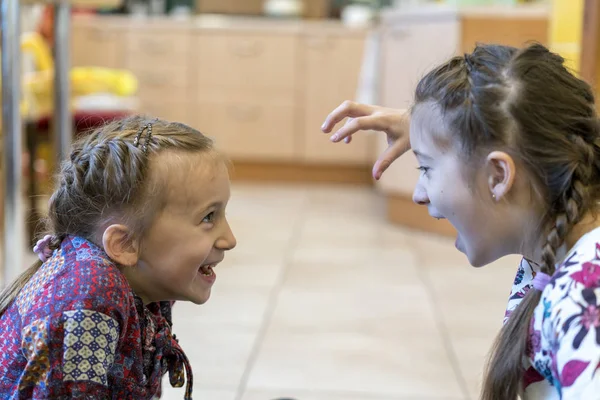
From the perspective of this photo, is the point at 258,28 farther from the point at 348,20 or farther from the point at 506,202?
the point at 506,202

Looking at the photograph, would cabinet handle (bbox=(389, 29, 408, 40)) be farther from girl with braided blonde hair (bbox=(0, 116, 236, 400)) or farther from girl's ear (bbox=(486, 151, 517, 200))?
girl's ear (bbox=(486, 151, 517, 200))

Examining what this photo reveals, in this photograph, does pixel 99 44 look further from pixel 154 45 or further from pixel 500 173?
pixel 500 173

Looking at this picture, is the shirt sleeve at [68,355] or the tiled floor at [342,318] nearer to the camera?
the shirt sleeve at [68,355]

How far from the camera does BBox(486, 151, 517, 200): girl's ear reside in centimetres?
82

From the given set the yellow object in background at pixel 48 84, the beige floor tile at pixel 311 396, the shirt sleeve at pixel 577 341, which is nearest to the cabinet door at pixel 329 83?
the yellow object in background at pixel 48 84

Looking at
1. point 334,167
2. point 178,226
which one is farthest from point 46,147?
point 178,226

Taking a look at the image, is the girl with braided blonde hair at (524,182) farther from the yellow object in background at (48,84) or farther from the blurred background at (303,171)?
the yellow object in background at (48,84)

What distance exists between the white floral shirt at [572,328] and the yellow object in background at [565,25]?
2437mm

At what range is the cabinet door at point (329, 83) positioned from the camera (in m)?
4.83

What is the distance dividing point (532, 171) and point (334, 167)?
4.20 metres

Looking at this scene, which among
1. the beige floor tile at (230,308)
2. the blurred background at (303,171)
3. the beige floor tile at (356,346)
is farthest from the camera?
the beige floor tile at (230,308)

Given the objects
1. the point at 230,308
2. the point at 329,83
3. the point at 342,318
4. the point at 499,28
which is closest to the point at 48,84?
the point at 230,308

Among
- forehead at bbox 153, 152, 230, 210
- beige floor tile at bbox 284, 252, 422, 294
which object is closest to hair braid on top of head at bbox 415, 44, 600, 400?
forehead at bbox 153, 152, 230, 210

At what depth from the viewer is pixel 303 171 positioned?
16.7ft
